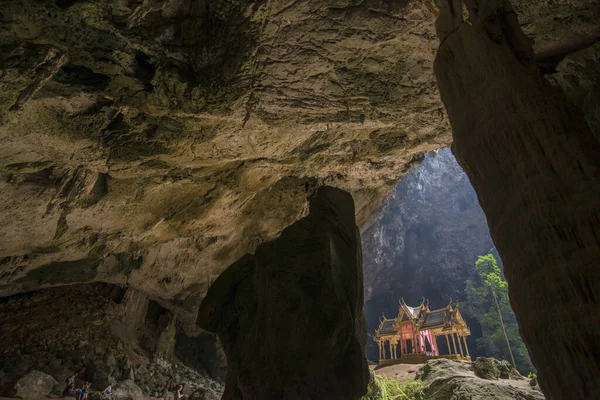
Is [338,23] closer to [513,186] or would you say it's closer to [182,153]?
[513,186]

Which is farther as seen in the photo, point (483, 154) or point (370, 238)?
point (370, 238)

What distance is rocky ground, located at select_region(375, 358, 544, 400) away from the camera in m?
7.88

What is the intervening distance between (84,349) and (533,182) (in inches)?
521

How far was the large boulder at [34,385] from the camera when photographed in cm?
804

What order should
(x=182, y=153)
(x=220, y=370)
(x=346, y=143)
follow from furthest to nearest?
(x=220, y=370) < (x=346, y=143) < (x=182, y=153)

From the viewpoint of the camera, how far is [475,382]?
8633 millimetres

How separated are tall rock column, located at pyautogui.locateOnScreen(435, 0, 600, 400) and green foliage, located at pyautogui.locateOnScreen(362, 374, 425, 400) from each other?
937cm

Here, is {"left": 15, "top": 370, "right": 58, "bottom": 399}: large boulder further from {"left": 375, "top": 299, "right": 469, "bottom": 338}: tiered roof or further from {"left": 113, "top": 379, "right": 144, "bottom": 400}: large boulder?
{"left": 375, "top": 299, "right": 469, "bottom": 338}: tiered roof

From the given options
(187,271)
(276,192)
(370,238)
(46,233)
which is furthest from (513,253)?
(370,238)

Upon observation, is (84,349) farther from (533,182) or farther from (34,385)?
(533,182)

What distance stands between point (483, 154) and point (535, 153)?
0.95 ft

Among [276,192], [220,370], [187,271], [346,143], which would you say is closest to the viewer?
[346,143]

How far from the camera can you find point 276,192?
31.6ft

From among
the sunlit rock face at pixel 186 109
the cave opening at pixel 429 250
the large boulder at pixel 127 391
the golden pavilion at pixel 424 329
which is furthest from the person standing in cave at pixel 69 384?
the cave opening at pixel 429 250
